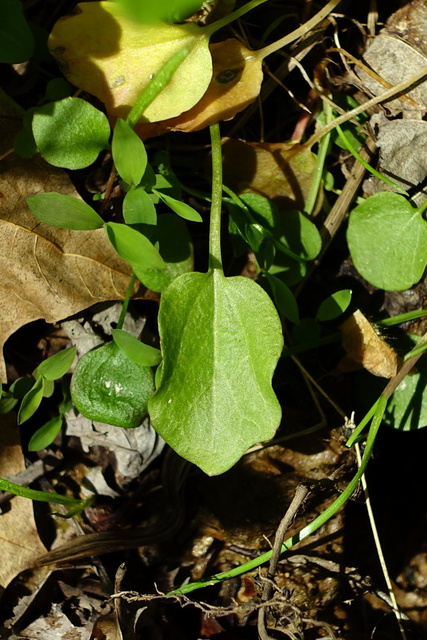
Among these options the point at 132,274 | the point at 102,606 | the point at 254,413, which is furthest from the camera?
the point at 102,606

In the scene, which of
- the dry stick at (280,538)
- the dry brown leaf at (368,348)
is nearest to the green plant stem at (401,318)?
the dry brown leaf at (368,348)

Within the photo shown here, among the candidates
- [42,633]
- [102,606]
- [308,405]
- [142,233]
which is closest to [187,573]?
[102,606]

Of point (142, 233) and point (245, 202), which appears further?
point (245, 202)

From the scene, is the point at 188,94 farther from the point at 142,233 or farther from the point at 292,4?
the point at 292,4

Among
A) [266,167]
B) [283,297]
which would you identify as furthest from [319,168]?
[283,297]

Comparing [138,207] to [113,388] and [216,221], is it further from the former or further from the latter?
[113,388]

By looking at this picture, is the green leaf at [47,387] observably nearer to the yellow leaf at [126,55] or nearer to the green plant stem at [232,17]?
the yellow leaf at [126,55]

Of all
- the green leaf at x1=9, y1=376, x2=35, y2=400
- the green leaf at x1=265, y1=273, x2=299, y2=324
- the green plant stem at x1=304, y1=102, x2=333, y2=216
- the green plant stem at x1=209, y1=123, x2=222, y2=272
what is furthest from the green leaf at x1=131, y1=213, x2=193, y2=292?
the green leaf at x1=9, y1=376, x2=35, y2=400
